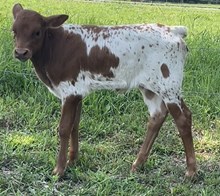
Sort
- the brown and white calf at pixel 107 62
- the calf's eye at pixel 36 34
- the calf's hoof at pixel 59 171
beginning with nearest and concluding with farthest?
the calf's eye at pixel 36 34 → the brown and white calf at pixel 107 62 → the calf's hoof at pixel 59 171

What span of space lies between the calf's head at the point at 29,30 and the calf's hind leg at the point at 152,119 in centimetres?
99

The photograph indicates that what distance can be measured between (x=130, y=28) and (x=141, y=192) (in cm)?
133

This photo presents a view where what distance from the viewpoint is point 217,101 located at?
6090 millimetres

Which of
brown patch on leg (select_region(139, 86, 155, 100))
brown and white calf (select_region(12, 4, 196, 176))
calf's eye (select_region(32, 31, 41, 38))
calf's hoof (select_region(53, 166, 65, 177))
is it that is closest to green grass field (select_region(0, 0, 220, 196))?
calf's hoof (select_region(53, 166, 65, 177))

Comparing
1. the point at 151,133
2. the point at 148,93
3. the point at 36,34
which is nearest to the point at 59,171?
the point at 151,133

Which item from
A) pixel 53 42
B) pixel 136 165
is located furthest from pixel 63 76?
pixel 136 165

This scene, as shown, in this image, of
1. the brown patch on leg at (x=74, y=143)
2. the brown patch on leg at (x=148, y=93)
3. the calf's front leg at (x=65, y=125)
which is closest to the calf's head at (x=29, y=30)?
the calf's front leg at (x=65, y=125)

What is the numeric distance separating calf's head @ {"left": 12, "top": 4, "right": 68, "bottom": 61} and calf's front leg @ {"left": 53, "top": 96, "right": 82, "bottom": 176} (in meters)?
0.49

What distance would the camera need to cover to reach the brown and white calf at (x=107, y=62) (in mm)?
4258

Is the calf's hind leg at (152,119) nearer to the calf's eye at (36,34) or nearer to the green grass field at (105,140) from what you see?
the green grass field at (105,140)

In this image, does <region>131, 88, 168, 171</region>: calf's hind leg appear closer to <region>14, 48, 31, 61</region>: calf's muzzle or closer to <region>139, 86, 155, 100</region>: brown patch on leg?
<region>139, 86, 155, 100</region>: brown patch on leg

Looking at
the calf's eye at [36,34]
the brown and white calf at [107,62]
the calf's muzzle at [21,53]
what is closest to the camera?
the calf's muzzle at [21,53]

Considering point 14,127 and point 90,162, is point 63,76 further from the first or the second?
point 14,127

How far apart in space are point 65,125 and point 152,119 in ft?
2.66
